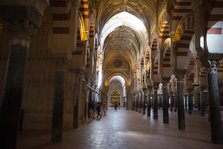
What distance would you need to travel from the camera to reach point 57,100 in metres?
7.02

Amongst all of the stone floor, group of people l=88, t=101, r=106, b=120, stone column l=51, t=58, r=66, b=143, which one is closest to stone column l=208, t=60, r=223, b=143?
the stone floor

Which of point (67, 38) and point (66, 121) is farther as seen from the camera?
point (66, 121)

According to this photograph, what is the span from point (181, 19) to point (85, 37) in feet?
14.8

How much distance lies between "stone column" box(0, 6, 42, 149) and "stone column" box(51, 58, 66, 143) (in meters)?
2.69

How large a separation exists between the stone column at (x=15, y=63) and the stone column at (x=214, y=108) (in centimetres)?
561

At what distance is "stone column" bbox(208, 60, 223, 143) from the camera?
667cm

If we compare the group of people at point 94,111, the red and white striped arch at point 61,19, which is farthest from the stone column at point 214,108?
the group of people at point 94,111

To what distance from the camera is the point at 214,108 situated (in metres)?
6.91

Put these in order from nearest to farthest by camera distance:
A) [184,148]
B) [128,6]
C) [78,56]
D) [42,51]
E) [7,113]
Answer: [7,113] → [184,148] → [78,56] → [42,51] → [128,6]

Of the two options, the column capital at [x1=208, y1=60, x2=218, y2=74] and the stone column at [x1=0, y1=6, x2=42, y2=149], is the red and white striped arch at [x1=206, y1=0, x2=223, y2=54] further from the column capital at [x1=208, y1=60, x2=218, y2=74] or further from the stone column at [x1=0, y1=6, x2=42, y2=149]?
the stone column at [x1=0, y1=6, x2=42, y2=149]

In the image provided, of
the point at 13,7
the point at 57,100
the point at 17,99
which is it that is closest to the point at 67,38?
the point at 57,100

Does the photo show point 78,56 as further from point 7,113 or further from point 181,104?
point 7,113

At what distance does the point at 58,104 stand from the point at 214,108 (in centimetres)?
494

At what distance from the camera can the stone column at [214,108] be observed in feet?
21.9
